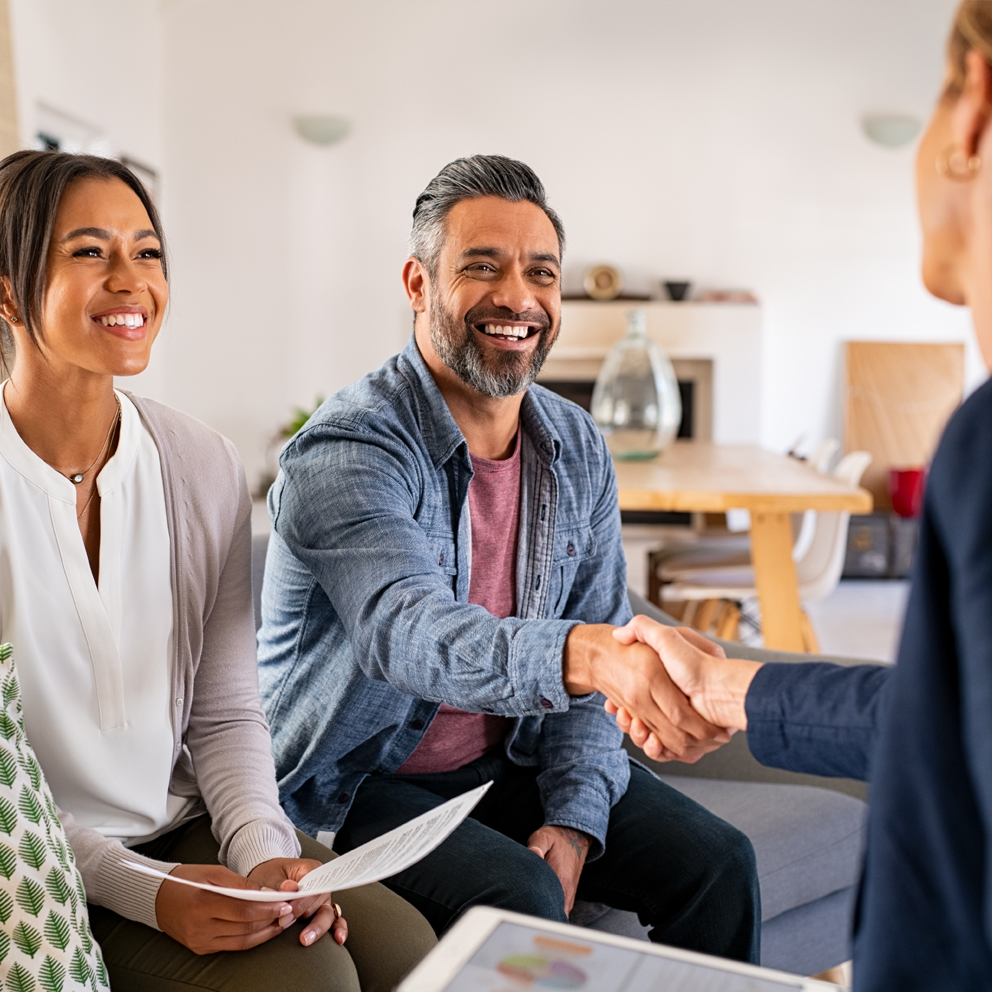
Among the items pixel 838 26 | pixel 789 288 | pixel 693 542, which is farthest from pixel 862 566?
pixel 838 26

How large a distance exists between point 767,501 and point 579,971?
2075mm

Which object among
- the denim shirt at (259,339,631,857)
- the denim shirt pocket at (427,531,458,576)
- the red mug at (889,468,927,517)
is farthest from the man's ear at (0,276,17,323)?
the red mug at (889,468,927,517)

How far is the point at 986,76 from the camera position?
64 cm

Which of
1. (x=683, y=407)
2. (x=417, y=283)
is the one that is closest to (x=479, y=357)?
(x=417, y=283)

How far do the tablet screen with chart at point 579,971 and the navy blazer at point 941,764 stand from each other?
203 mm

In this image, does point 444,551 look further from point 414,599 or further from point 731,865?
point 731,865

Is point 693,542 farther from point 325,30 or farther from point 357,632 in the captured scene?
point 325,30

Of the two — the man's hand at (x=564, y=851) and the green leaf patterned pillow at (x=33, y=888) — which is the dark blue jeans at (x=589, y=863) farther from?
the green leaf patterned pillow at (x=33, y=888)

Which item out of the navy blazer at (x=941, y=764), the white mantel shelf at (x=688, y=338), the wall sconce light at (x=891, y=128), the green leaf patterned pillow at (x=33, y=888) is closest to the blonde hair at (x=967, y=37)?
the navy blazer at (x=941, y=764)

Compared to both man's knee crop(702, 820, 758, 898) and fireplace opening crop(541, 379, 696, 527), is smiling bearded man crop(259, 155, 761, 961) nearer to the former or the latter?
man's knee crop(702, 820, 758, 898)

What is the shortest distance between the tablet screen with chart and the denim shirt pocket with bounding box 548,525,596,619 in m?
0.80

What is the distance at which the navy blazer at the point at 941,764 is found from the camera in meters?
0.51

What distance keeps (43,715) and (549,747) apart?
0.68 meters

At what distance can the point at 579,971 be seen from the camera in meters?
0.77
